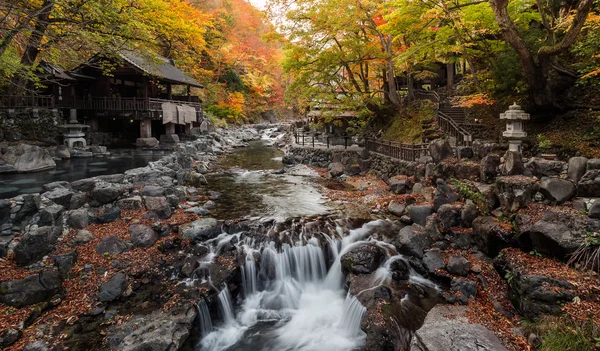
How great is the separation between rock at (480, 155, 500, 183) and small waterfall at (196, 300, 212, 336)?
9.89m

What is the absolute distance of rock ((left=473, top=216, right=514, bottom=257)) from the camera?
7949 mm

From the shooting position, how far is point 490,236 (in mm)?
8234

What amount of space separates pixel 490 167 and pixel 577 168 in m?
2.39

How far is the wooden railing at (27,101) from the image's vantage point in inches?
774

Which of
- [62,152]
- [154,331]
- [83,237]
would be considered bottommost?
[154,331]

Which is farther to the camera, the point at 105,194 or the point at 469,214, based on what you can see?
the point at 105,194

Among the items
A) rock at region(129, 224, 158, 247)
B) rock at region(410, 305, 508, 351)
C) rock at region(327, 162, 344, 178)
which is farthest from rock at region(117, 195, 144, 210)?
rock at region(327, 162, 344, 178)

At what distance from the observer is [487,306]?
6.88 meters

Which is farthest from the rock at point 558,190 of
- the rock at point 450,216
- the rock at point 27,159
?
the rock at point 27,159

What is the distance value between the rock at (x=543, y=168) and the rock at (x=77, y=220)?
13980mm

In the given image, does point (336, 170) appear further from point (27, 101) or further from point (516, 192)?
point (27, 101)

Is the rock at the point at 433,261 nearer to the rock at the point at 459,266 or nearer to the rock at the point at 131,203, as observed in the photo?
the rock at the point at 459,266

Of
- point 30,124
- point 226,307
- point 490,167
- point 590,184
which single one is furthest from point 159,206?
point 30,124

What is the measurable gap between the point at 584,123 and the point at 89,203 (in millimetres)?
18644
